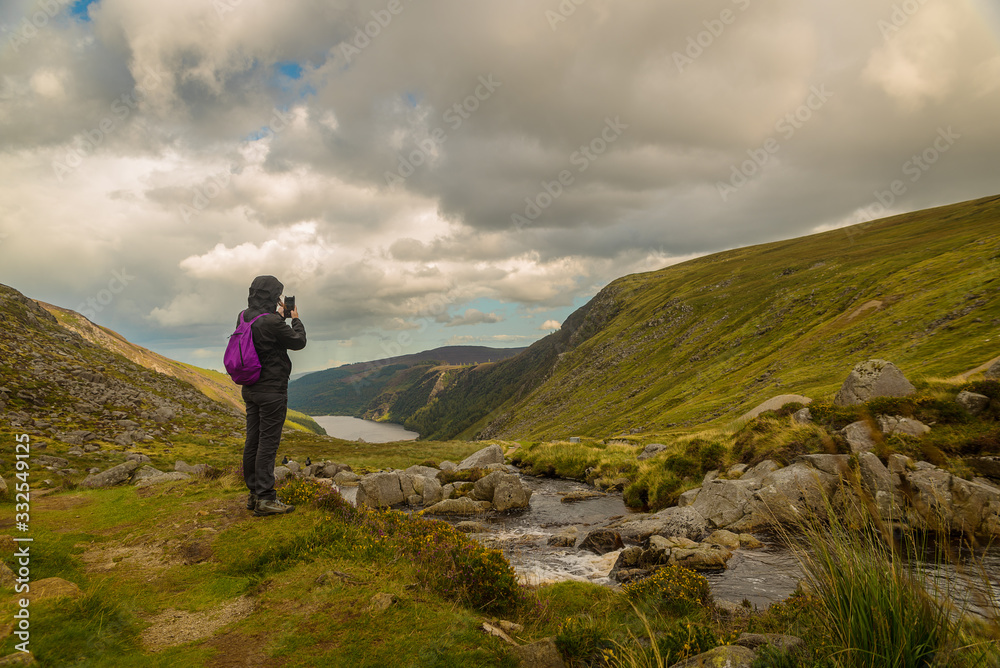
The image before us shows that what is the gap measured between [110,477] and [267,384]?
14192 mm

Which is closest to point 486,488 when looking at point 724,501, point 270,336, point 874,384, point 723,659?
point 724,501

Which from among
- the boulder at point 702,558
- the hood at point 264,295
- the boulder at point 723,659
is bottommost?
the boulder at point 702,558

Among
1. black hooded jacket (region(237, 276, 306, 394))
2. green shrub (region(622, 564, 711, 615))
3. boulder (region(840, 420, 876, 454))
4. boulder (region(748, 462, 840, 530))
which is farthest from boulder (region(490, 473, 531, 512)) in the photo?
black hooded jacket (region(237, 276, 306, 394))

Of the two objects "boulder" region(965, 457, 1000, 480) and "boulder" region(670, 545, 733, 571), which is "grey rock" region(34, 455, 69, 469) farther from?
"boulder" region(965, 457, 1000, 480)

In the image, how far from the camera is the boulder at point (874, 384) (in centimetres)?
2411

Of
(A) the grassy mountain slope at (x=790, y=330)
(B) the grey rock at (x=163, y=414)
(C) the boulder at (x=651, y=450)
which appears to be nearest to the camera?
(C) the boulder at (x=651, y=450)

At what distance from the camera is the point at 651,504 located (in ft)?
87.2

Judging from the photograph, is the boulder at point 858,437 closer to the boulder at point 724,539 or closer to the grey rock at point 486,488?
the boulder at point 724,539

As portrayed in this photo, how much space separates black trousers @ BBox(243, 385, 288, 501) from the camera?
10734 millimetres

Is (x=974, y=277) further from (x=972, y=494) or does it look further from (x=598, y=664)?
(x=598, y=664)

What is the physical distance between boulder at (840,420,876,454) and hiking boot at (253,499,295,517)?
69.8 ft

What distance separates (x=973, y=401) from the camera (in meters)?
18.8

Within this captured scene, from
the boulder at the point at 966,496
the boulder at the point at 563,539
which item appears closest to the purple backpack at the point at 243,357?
the boulder at the point at 563,539

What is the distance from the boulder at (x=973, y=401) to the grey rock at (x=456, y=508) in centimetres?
2450
